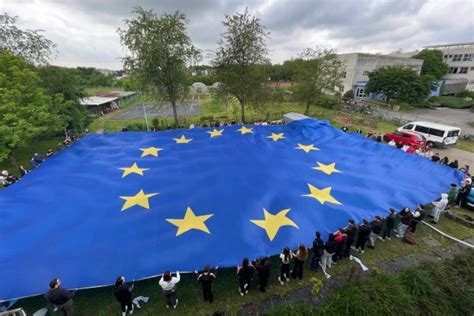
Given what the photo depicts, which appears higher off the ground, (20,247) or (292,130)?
(292,130)

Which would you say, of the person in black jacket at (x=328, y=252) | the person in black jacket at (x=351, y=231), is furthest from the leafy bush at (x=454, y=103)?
the person in black jacket at (x=328, y=252)

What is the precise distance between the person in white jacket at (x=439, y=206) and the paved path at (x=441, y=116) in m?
23.2

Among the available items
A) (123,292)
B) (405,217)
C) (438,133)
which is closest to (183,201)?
(123,292)

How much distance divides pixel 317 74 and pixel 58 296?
101ft

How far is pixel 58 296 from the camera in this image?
521 cm

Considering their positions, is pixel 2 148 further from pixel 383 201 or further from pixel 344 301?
pixel 383 201

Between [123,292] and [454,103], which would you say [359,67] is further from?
[123,292]

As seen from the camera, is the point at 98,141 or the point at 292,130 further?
the point at 292,130

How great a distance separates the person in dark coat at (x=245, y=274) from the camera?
6051 millimetres

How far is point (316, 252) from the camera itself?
6.88m

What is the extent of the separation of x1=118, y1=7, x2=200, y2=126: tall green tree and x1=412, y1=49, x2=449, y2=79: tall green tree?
58667mm

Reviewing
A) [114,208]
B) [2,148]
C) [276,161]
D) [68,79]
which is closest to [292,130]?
[276,161]

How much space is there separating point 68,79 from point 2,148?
11.5m

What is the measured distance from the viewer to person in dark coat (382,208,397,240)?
25.7ft
